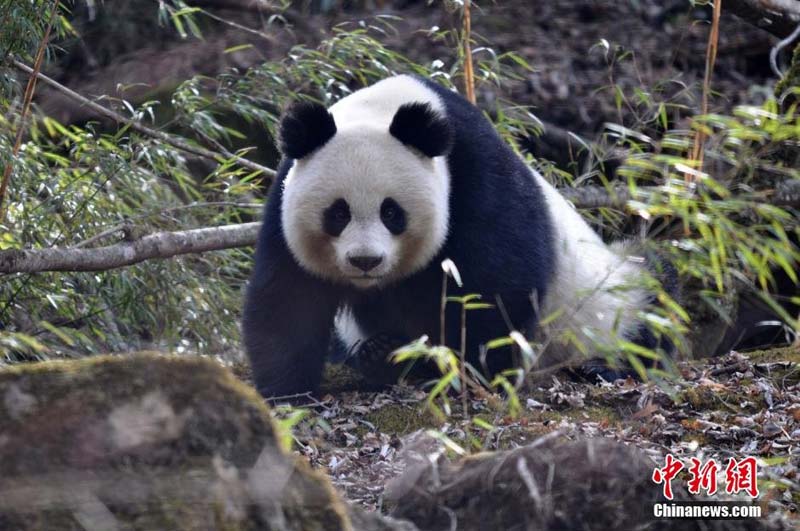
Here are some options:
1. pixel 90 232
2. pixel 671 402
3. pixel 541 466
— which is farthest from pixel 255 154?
pixel 541 466

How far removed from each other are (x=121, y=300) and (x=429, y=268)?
2135 millimetres

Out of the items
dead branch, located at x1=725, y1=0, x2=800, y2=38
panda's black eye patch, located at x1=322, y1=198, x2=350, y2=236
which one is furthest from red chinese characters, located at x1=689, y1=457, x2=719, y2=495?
dead branch, located at x1=725, y1=0, x2=800, y2=38

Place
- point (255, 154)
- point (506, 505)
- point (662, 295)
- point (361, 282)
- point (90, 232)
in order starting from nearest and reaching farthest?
point (506, 505) < point (662, 295) < point (361, 282) < point (90, 232) < point (255, 154)

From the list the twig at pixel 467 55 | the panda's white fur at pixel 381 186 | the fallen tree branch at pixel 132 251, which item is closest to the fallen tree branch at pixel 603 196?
the fallen tree branch at pixel 132 251

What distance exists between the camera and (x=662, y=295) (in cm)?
338

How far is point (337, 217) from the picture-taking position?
493 cm

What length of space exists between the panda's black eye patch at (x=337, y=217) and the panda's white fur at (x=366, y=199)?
3cm

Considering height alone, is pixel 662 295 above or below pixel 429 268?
above

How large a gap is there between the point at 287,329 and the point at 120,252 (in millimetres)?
917

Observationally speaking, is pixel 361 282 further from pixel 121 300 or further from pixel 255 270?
pixel 121 300

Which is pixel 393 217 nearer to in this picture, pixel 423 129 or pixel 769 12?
pixel 423 129

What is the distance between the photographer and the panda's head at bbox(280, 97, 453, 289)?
4867 mm

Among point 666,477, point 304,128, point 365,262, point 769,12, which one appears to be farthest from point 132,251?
point 769,12

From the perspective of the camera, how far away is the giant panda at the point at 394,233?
4.91 meters
